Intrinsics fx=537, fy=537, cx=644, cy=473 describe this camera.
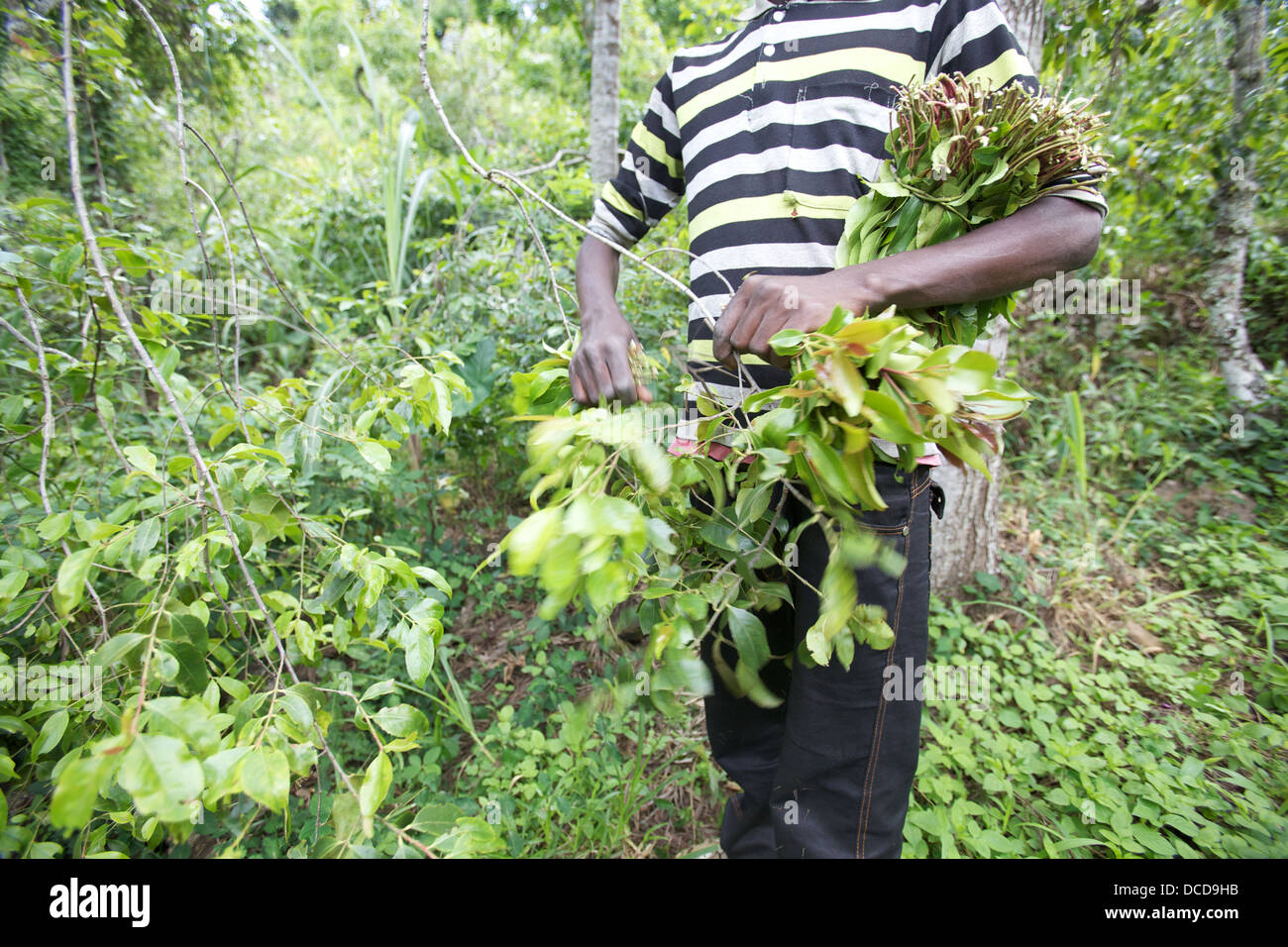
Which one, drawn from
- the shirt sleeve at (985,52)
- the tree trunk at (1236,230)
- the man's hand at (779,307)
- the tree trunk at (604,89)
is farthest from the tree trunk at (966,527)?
the tree trunk at (604,89)

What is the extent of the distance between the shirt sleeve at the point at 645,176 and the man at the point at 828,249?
0.10m

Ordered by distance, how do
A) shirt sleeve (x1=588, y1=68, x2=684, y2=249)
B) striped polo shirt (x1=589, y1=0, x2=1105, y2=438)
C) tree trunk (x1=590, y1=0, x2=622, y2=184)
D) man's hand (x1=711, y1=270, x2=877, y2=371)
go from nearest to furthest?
man's hand (x1=711, y1=270, x2=877, y2=371) → striped polo shirt (x1=589, y1=0, x2=1105, y2=438) → shirt sleeve (x1=588, y1=68, x2=684, y2=249) → tree trunk (x1=590, y1=0, x2=622, y2=184)

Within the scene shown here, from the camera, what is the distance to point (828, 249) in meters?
1.15

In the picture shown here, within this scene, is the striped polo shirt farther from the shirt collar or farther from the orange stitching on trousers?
the orange stitching on trousers

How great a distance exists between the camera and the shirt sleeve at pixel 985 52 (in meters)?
0.93

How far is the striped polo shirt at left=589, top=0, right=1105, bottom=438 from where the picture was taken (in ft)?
3.61

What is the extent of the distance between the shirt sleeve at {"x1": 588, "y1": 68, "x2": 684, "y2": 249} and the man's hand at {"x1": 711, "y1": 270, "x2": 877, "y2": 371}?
2.61 ft

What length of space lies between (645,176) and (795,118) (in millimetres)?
471

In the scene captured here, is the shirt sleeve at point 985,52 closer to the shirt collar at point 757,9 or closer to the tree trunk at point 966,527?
the shirt collar at point 757,9

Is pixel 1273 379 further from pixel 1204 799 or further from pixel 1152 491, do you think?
pixel 1204 799

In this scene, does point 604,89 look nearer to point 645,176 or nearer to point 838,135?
point 645,176

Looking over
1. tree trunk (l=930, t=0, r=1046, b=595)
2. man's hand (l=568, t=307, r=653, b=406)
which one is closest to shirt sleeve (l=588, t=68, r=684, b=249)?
man's hand (l=568, t=307, r=653, b=406)

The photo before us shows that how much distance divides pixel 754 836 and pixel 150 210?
15.5 feet

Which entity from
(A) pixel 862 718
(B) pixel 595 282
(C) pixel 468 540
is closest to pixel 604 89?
(B) pixel 595 282
